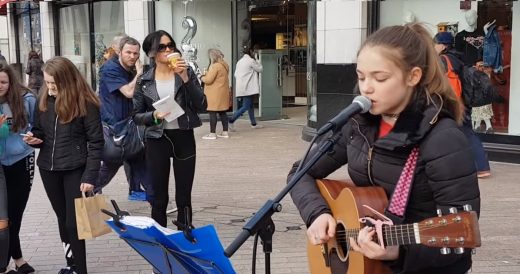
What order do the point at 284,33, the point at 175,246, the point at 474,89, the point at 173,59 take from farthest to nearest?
1. the point at 284,33
2. the point at 474,89
3. the point at 173,59
4. the point at 175,246

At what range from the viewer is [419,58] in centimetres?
219

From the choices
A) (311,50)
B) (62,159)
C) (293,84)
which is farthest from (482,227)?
(293,84)

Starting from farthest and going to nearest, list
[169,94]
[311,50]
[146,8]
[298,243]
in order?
[146,8], [311,50], [298,243], [169,94]

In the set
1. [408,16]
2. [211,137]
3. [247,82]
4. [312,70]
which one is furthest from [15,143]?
[247,82]

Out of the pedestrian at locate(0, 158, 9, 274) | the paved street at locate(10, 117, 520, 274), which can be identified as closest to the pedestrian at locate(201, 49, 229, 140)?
the paved street at locate(10, 117, 520, 274)

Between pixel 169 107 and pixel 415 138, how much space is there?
2.95m

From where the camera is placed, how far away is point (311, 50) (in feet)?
37.5

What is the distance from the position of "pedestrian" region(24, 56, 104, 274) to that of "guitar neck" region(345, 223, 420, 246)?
2789mm

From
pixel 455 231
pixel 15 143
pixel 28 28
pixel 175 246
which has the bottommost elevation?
pixel 175 246

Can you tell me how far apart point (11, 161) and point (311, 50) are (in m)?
7.62

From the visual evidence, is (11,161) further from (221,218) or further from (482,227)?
(482,227)

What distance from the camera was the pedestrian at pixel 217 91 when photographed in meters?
11.8

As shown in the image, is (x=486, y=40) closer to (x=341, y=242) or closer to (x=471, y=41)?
(x=471, y=41)

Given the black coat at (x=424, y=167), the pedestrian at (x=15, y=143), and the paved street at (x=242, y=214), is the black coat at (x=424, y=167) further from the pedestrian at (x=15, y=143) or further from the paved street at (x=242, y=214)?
the pedestrian at (x=15, y=143)
